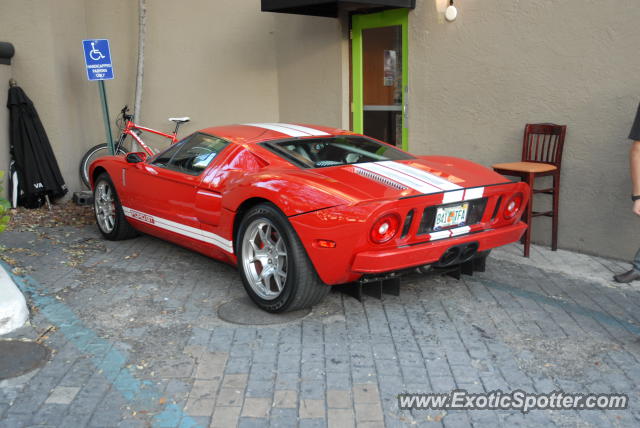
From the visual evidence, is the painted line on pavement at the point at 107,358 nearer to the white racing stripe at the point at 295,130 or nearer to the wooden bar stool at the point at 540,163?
the white racing stripe at the point at 295,130

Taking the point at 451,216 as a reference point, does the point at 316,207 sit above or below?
above

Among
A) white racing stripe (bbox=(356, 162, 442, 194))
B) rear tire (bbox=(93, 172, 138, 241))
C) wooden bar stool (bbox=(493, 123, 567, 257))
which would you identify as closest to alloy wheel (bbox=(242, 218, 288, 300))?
white racing stripe (bbox=(356, 162, 442, 194))

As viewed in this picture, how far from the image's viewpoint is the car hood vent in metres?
3.80

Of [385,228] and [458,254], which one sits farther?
[458,254]

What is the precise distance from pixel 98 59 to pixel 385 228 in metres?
5.77

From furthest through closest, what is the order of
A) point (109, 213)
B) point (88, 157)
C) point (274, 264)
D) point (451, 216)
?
point (88, 157), point (109, 213), point (274, 264), point (451, 216)

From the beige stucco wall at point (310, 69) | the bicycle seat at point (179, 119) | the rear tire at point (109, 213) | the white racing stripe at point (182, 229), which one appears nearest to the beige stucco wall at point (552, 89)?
the beige stucco wall at point (310, 69)

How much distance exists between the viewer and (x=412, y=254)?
370 centimetres

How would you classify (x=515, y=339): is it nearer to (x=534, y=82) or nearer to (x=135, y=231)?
(x=534, y=82)

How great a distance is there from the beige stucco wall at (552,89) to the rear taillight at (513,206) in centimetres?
174

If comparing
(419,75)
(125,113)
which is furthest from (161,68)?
(419,75)

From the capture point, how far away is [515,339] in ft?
→ 12.4

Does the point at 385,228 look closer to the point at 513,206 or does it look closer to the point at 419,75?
the point at 513,206

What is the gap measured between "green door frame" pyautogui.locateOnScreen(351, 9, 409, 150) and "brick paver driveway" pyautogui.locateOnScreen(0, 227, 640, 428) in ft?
9.63
